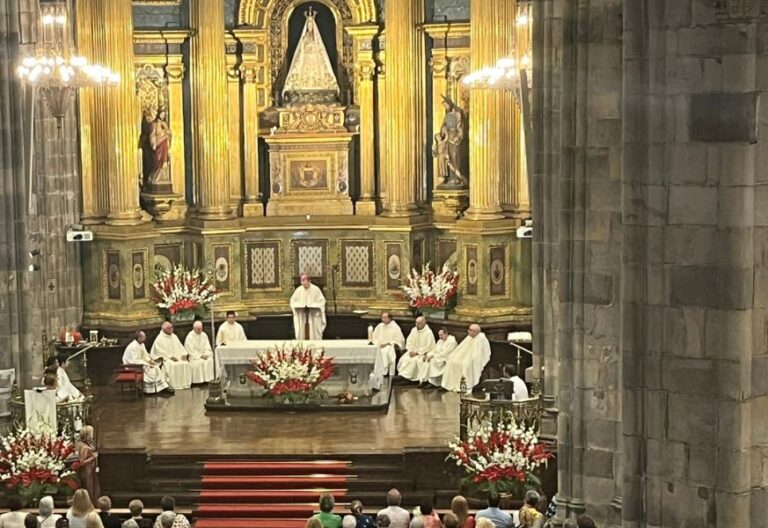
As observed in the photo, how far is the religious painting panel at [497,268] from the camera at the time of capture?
29094 millimetres

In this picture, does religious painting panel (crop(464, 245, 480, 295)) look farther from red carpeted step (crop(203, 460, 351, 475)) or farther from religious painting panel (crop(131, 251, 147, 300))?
red carpeted step (crop(203, 460, 351, 475))

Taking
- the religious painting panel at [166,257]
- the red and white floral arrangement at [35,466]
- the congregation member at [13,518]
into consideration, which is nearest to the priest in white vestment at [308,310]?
the religious painting panel at [166,257]

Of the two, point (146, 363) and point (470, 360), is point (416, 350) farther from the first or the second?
point (146, 363)

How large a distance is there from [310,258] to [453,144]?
347 centimetres

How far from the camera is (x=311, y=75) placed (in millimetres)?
30781

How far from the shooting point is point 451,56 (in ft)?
98.2

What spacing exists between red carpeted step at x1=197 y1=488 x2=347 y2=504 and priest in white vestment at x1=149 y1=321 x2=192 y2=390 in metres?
6.17

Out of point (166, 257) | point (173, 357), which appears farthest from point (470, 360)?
point (166, 257)

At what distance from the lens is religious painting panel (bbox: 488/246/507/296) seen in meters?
29.1

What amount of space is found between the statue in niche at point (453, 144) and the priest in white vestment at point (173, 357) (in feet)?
18.9

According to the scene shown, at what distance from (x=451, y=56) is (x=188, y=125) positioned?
198 inches

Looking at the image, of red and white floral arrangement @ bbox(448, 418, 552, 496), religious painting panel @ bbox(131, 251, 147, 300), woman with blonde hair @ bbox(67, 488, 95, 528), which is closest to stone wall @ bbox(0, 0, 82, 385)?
religious painting panel @ bbox(131, 251, 147, 300)

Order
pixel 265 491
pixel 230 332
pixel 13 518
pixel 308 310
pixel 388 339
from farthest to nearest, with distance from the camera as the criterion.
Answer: pixel 308 310
pixel 388 339
pixel 230 332
pixel 265 491
pixel 13 518

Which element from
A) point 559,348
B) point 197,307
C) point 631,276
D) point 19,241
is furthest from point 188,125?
point 631,276
